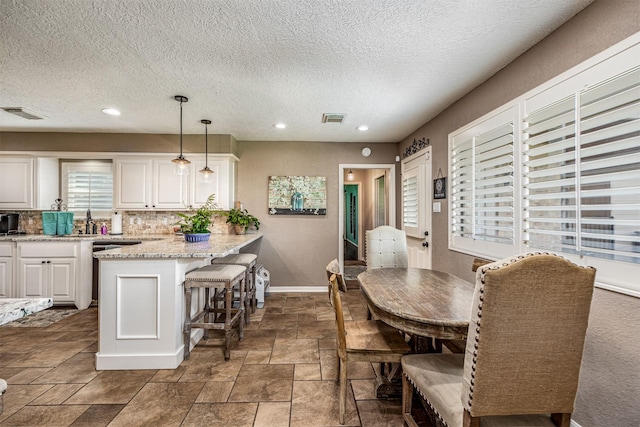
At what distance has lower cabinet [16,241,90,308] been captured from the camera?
367 centimetres

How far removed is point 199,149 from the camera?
4.26 meters

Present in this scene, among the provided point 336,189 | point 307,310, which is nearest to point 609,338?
point 307,310

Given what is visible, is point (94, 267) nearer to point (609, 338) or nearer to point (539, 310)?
point (539, 310)

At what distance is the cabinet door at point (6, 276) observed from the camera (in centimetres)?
367

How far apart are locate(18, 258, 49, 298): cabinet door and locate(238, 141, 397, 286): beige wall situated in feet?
8.66

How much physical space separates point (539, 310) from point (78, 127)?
17.3 ft

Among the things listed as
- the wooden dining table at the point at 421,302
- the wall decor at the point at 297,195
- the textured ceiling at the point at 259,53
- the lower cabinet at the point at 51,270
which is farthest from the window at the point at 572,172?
the lower cabinet at the point at 51,270

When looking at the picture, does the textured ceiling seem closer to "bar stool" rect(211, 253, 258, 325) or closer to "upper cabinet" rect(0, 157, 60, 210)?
"upper cabinet" rect(0, 157, 60, 210)

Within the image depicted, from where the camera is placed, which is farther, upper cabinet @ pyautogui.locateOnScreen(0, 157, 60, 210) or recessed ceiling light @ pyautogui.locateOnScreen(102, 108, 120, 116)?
upper cabinet @ pyautogui.locateOnScreen(0, 157, 60, 210)

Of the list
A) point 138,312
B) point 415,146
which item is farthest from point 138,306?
point 415,146

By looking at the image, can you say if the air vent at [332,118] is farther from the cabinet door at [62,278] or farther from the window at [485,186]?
the cabinet door at [62,278]

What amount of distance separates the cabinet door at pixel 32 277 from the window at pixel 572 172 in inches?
201

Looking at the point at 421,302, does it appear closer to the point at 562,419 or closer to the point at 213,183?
the point at 562,419

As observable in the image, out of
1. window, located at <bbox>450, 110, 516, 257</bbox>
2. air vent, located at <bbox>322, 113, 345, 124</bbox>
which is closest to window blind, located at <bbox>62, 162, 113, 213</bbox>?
air vent, located at <bbox>322, 113, 345, 124</bbox>
